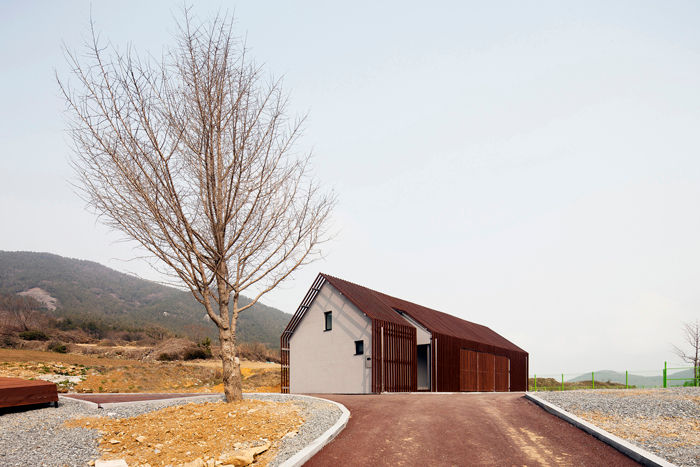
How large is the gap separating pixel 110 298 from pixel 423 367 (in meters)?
97.2

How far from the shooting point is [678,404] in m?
13.1

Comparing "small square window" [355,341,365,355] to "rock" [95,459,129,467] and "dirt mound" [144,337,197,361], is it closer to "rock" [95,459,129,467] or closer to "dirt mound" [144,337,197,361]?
"rock" [95,459,129,467]

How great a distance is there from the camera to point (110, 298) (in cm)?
10875

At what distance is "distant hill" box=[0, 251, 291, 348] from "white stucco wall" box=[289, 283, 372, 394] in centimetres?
5693

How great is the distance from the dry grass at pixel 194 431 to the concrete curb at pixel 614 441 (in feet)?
20.5

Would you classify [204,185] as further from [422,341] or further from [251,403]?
[422,341]

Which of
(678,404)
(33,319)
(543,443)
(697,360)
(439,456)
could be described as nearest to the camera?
(439,456)

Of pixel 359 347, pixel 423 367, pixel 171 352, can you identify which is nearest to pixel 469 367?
pixel 423 367

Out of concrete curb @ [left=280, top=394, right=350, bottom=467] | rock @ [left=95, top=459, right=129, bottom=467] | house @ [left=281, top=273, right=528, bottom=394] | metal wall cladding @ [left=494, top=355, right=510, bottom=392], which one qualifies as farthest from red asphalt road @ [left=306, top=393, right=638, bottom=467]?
metal wall cladding @ [left=494, top=355, right=510, bottom=392]

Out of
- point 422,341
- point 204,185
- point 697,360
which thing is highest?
point 204,185

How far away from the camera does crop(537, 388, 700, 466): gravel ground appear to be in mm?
9156

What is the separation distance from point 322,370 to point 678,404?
1758 centimetres

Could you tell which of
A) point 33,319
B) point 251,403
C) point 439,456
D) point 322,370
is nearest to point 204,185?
point 251,403

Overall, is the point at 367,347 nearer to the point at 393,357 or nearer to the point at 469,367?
the point at 393,357
